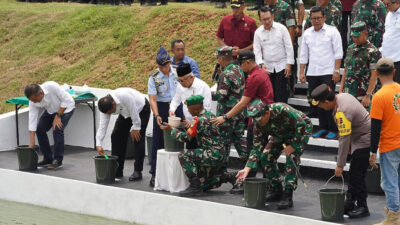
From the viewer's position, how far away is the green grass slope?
17.4 meters

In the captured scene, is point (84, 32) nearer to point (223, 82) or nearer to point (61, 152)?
point (61, 152)

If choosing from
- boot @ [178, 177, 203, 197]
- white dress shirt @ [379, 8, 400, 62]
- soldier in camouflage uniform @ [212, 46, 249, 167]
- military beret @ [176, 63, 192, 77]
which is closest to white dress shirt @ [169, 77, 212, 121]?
soldier in camouflage uniform @ [212, 46, 249, 167]

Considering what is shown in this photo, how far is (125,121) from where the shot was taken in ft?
39.3

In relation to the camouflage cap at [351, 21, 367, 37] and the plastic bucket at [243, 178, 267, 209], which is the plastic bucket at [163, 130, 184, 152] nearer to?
the plastic bucket at [243, 178, 267, 209]

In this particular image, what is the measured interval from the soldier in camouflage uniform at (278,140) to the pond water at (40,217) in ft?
6.36

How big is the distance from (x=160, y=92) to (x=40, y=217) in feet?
7.60

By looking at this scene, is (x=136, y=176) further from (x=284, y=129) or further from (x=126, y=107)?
(x=284, y=129)

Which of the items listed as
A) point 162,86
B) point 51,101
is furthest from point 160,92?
point 51,101

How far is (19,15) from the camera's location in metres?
22.2

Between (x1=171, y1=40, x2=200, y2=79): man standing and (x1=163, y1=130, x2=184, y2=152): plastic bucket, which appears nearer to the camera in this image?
(x1=163, y1=130, x2=184, y2=152): plastic bucket

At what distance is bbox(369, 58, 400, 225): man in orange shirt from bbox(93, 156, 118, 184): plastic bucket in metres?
4.03

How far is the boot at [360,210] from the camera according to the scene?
9547 mm

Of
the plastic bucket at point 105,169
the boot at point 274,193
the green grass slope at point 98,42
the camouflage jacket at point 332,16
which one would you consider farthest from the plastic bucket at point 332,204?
the green grass slope at point 98,42

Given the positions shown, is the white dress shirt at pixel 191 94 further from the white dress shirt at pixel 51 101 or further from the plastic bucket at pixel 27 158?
the plastic bucket at pixel 27 158
